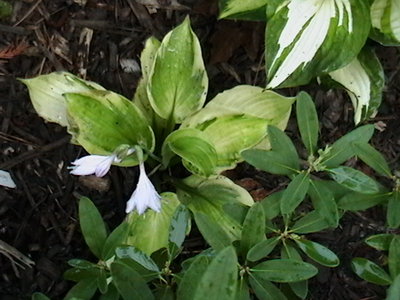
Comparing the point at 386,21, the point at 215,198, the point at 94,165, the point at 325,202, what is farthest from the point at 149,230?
the point at 386,21

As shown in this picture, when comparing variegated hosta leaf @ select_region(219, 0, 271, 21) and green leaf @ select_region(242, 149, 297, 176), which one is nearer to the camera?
green leaf @ select_region(242, 149, 297, 176)

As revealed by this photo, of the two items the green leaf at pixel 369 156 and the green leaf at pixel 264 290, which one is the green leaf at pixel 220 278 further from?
the green leaf at pixel 369 156

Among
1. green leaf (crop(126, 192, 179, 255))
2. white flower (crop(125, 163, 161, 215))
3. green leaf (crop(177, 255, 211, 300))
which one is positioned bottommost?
green leaf (crop(126, 192, 179, 255))

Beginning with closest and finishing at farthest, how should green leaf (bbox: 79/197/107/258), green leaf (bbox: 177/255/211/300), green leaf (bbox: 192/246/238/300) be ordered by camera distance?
green leaf (bbox: 192/246/238/300), green leaf (bbox: 177/255/211/300), green leaf (bbox: 79/197/107/258)

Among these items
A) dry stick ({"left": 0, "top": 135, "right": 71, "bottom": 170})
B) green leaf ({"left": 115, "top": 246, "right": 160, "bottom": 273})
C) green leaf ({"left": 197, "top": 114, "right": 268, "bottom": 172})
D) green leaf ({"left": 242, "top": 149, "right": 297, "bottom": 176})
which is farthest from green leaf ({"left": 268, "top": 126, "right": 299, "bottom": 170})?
dry stick ({"left": 0, "top": 135, "right": 71, "bottom": 170})

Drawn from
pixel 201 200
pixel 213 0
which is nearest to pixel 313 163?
pixel 201 200

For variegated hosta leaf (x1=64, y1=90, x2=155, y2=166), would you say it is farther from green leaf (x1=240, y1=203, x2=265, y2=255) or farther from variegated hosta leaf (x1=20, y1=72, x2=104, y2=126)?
green leaf (x1=240, y1=203, x2=265, y2=255)

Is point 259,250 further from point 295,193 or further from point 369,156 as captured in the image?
point 369,156

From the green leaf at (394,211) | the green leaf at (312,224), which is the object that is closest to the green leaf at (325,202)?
the green leaf at (312,224)
